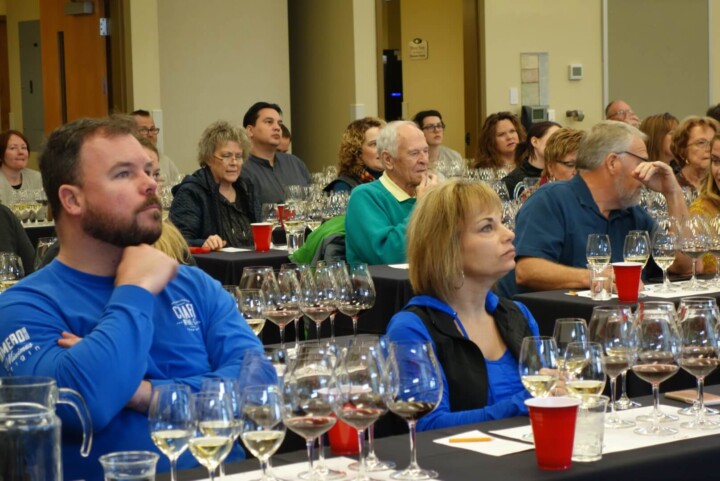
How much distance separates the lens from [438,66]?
1582cm

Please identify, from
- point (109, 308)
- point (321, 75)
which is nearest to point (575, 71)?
point (321, 75)

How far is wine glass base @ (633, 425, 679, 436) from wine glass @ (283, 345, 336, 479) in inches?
30.0

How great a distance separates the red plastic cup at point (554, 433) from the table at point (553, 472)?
0.02 m

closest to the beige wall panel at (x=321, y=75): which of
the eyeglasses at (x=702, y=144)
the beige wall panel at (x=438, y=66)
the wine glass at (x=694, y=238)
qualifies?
the beige wall panel at (x=438, y=66)

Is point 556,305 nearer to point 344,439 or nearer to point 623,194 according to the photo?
point 623,194

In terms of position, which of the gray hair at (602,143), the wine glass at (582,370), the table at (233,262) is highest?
the gray hair at (602,143)

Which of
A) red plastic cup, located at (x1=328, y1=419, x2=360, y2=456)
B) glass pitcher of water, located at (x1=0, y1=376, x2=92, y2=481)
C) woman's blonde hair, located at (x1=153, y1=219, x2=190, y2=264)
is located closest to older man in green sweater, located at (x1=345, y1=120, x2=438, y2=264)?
woman's blonde hair, located at (x1=153, y1=219, x2=190, y2=264)

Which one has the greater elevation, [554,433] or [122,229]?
[122,229]

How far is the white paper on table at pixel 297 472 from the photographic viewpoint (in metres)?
2.36

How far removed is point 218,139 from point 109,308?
5.20 metres

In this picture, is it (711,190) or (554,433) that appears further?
(711,190)

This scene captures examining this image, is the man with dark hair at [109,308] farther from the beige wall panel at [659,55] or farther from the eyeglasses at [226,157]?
the beige wall panel at [659,55]

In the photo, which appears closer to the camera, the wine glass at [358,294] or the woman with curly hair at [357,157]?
the wine glass at [358,294]

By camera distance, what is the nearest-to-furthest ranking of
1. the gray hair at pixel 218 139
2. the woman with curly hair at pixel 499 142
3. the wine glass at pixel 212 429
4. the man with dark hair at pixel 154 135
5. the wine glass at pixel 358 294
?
the wine glass at pixel 212 429, the wine glass at pixel 358 294, the gray hair at pixel 218 139, the man with dark hair at pixel 154 135, the woman with curly hair at pixel 499 142
